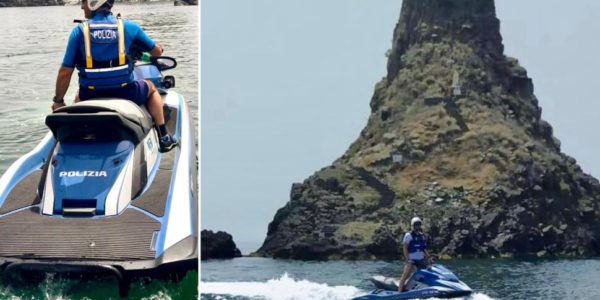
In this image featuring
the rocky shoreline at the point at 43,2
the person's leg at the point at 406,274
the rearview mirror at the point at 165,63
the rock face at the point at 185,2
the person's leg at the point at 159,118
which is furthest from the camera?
the rocky shoreline at the point at 43,2

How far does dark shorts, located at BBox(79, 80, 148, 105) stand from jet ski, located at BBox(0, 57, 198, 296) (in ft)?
0.89

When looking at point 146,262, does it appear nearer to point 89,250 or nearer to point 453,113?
point 89,250

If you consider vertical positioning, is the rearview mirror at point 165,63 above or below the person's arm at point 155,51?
above

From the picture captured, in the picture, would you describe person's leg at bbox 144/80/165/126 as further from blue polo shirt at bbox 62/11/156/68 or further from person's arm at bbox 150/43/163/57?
blue polo shirt at bbox 62/11/156/68

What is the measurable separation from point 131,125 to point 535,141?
14.7 meters

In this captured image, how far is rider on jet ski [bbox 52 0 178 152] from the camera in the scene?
7.13 meters

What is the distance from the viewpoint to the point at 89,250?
250 inches

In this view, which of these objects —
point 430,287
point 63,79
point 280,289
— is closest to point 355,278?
point 280,289

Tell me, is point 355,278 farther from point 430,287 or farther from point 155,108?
point 155,108

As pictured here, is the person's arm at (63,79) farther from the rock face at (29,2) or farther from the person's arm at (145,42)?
the rock face at (29,2)

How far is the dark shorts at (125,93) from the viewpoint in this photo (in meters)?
7.20

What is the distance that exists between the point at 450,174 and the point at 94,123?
13748 millimetres

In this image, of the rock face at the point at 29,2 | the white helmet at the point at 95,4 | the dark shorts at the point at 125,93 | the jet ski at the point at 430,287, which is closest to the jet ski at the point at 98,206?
the dark shorts at the point at 125,93

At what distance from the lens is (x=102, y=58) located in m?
7.15
